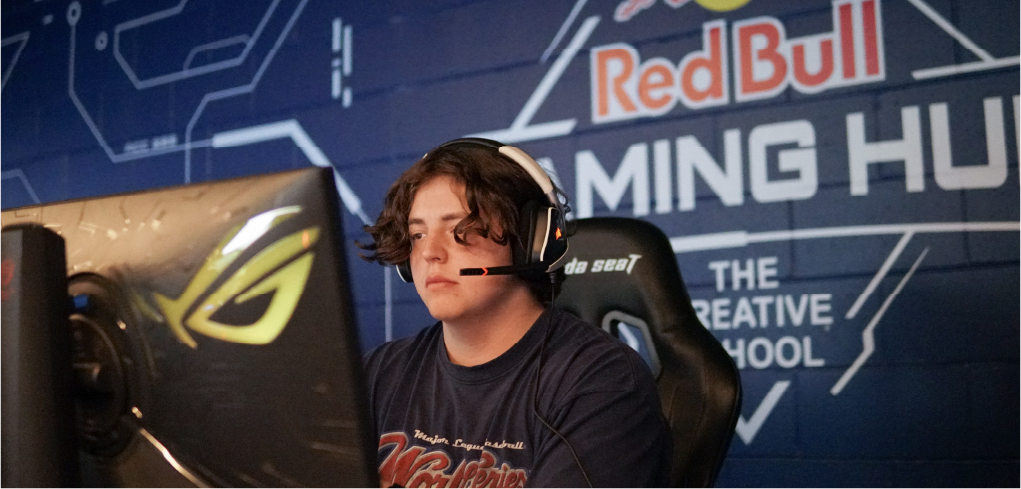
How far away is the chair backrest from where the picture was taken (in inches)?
44.5

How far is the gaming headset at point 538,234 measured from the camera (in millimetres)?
1088

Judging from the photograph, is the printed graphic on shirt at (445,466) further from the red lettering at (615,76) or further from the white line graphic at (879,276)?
the red lettering at (615,76)

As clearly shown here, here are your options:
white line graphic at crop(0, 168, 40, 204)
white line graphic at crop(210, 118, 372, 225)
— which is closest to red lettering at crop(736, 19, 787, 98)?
white line graphic at crop(210, 118, 372, 225)

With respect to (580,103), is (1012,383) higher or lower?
lower

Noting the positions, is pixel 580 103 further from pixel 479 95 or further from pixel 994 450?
pixel 994 450

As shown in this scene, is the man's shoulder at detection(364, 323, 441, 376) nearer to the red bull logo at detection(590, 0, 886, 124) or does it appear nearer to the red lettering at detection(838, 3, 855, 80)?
the red bull logo at detection(590, 0, 886, 124)

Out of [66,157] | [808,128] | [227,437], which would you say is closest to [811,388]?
[808,128]

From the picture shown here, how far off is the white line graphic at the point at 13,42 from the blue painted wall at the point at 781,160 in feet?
4.32

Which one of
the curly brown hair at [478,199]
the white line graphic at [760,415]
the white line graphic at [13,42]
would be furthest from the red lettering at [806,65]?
the white line graphic at [13,42]

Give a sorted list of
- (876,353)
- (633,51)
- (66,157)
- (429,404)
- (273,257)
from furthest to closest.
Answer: (66,157) < (633,51) < (876,353) < (429,404) < (273,257)

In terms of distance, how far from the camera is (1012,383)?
5.59 ft

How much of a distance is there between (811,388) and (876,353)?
0.16 metres

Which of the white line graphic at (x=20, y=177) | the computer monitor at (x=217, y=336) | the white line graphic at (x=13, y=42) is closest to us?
the computer monitor at (x=217, y=336)

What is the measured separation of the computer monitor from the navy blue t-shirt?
17.1 inches
